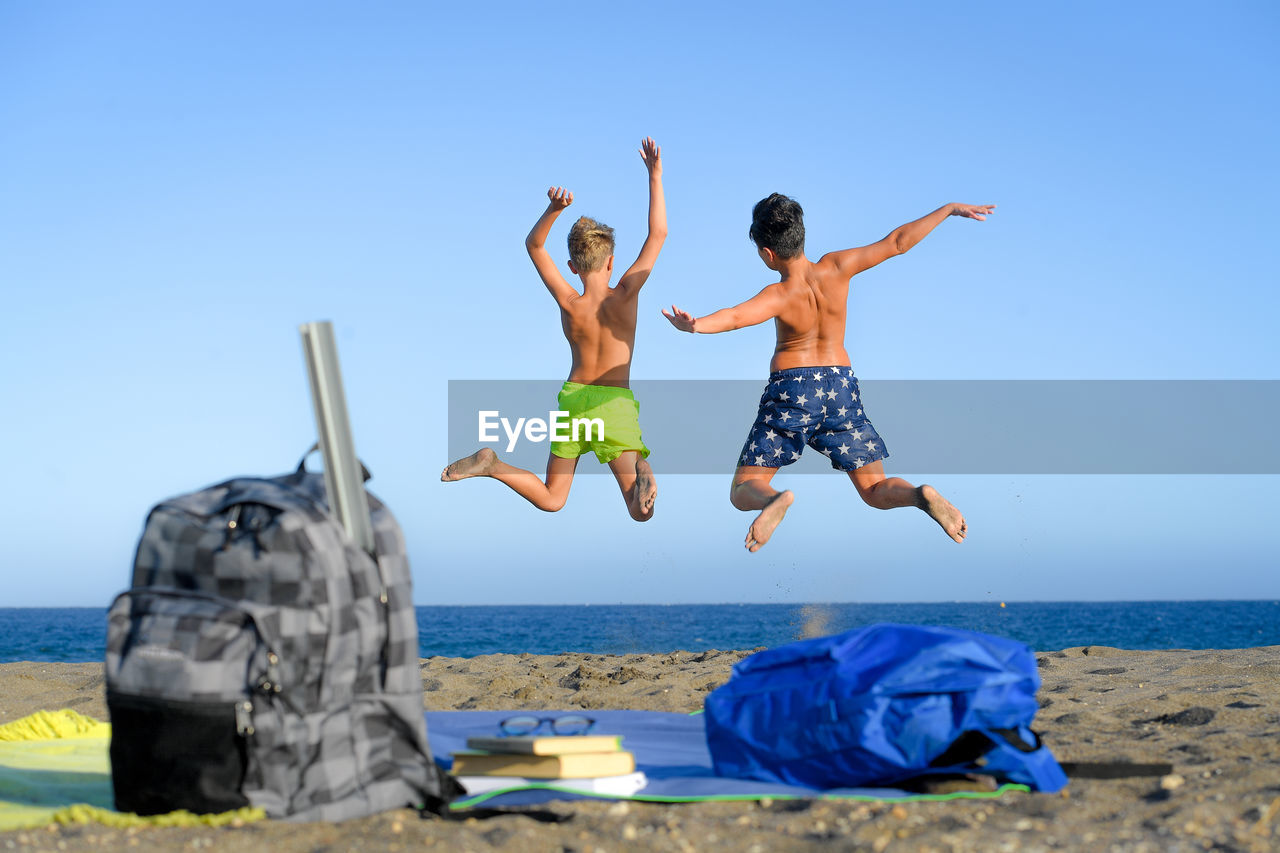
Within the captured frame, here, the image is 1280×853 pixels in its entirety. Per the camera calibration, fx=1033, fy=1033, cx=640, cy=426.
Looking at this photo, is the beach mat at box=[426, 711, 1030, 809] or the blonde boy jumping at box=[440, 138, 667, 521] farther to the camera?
the blonde boy jumping at box=[440, 138, 667, 521]

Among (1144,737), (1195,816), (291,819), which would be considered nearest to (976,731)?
(1195,816)

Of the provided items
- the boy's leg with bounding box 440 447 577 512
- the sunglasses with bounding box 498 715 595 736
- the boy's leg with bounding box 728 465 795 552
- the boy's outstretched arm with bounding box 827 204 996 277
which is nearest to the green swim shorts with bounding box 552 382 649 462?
the boy's leg with bounding box 440 447 577 512

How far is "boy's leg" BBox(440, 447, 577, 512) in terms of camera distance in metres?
6.66

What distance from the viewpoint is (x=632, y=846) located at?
298cm

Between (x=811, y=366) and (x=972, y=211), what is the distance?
1.35 m

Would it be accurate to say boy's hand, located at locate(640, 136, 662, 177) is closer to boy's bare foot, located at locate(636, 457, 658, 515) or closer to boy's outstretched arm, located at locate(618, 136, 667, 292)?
boy's outstretched arm, located at locate(618, 136, 667, 292)

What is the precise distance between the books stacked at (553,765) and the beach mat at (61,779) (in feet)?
2.82

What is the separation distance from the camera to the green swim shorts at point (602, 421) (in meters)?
6.68

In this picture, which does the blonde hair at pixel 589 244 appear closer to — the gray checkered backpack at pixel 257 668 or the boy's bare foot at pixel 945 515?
the boy's bare foot at pixel 945 515

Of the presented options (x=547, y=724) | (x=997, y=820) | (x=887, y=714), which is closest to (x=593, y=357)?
(x=547, y=724)

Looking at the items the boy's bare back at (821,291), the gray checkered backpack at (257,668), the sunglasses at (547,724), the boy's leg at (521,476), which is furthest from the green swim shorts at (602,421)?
the gray checkered backpack at (257,668)

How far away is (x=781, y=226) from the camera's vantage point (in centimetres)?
636

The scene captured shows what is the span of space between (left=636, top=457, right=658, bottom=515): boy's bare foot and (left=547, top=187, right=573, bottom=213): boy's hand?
5.77ft

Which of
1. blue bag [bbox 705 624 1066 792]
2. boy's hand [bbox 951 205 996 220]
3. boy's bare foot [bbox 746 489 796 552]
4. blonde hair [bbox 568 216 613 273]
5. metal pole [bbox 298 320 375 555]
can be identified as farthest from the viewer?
blonde hair [bbox 568 216 613 273]
